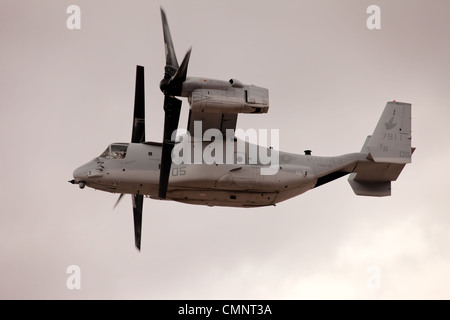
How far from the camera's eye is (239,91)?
3186 centimetres

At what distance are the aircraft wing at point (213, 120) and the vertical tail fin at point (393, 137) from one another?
6.76m

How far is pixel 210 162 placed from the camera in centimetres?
3366

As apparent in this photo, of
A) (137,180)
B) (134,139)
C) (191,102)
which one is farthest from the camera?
(134,139)

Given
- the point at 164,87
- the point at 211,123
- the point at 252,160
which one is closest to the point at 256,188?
the point at 252,160

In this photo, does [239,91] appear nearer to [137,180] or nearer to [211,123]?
[211,123]

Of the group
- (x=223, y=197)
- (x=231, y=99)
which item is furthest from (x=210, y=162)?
(x=231, y=99)

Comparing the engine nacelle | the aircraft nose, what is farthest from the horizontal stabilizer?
the aircraft nose

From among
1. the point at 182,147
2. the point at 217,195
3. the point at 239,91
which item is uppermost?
the point at 239,91

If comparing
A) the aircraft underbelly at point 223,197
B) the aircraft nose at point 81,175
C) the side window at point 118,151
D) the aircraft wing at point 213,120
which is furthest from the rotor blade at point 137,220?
the aircraft wing at point 213,120

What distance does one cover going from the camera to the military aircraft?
32531 millimetres

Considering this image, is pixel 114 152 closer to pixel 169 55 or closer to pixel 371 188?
pixel 169 55

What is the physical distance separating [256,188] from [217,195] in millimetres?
1770

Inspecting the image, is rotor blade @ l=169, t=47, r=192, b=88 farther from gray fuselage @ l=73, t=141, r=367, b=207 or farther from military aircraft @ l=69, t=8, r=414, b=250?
gray fuselage @ l=73, t=141, r=367, b=207

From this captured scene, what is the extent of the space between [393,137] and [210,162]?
28.8ft
